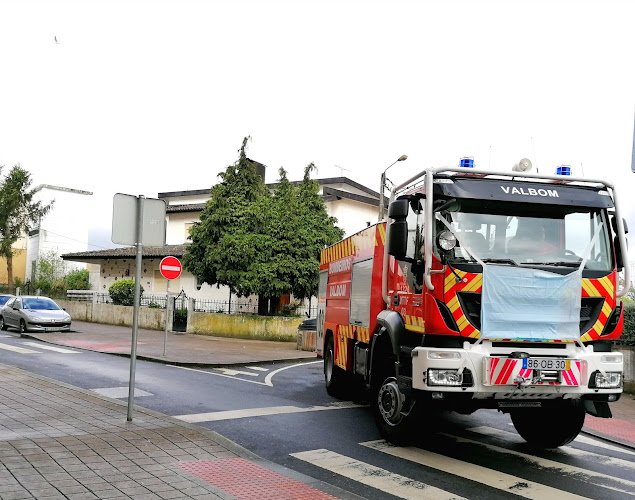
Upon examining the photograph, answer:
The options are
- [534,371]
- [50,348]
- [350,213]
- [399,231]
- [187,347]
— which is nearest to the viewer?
[534,371]

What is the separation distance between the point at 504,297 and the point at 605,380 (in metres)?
1.48

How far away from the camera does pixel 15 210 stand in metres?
57.0

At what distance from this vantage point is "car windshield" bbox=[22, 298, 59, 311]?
91.1ft

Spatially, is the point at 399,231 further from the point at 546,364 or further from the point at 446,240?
the point at 546,364

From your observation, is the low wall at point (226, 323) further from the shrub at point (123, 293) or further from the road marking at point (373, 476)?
the road marking at point (373, 476)

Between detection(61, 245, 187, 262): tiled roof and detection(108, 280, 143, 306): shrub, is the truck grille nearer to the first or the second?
detection(108, 280, 143, 306): shrub

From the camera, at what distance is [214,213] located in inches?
1145

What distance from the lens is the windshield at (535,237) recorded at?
23.6 ft

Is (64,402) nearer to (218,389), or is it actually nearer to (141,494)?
(218,389)

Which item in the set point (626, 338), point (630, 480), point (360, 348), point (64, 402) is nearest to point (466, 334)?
point (630, 480)

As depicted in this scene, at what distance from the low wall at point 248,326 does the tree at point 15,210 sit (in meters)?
31.4

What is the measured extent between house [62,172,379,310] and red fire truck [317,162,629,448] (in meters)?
30.0

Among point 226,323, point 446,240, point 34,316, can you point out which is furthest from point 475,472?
point 34,316

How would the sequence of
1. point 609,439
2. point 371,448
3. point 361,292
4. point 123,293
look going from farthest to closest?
point 123,293 < point 361,292 < point 609,439 < point 371,448
